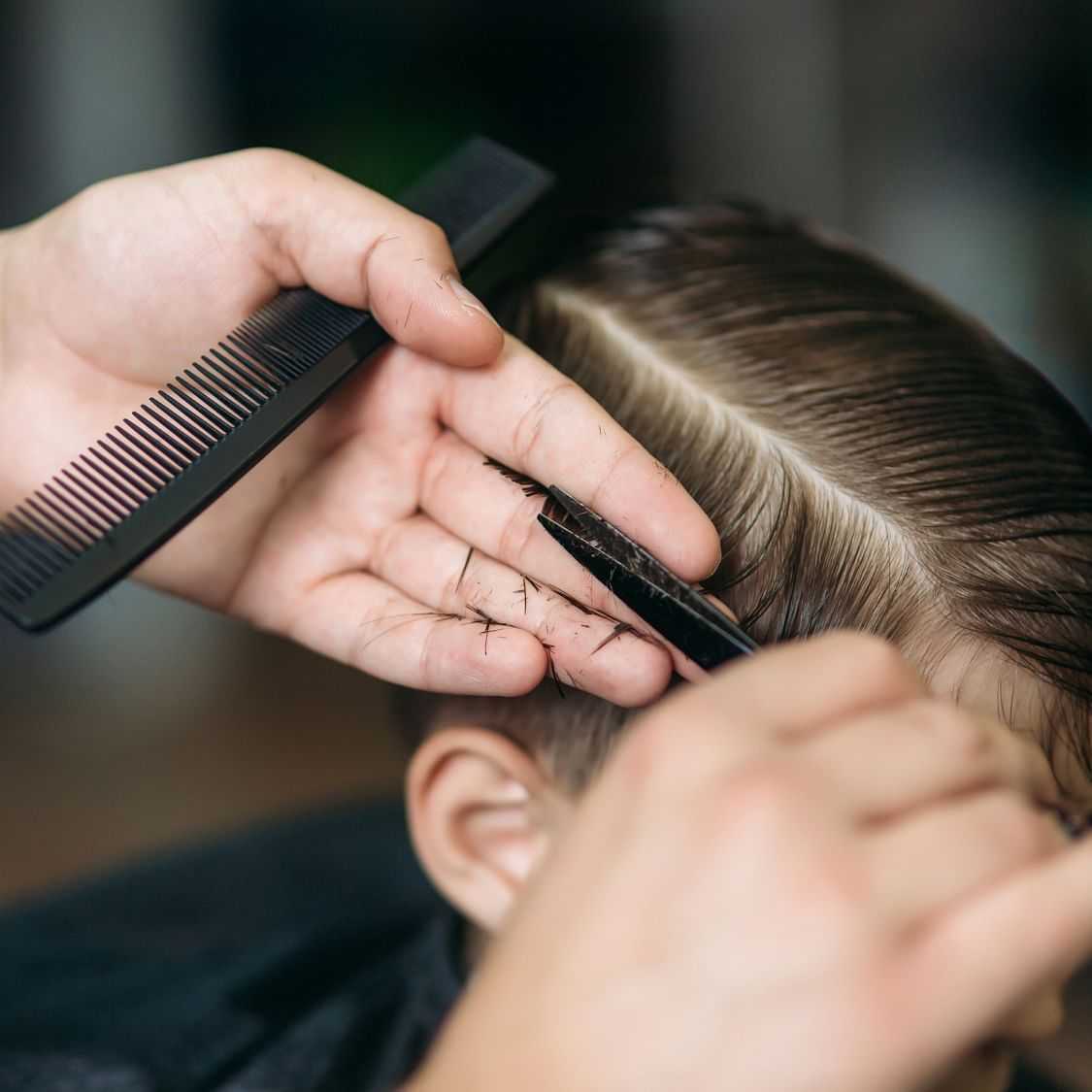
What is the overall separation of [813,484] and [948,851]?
334mm

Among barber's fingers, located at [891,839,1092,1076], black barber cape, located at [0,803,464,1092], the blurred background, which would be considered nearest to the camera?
barber's fingers, located at [891,839,1092,1076]

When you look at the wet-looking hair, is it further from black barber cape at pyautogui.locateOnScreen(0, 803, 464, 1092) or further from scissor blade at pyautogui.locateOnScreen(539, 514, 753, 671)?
black barber cape at pyautogui.locateOnScreen(0, 803, 464, 1092)

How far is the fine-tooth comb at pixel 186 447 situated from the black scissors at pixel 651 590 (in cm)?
20

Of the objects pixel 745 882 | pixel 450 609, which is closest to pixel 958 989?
pixel 745 882

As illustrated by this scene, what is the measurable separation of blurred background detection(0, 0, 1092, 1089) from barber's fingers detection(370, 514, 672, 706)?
1.40 meters

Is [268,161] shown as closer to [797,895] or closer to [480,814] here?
[480,814]

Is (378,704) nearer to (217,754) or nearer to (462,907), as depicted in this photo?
(217,754)

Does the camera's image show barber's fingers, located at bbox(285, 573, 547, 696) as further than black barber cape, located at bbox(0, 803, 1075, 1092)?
No

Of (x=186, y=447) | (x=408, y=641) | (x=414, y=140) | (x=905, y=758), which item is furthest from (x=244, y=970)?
(x=414, y=140)

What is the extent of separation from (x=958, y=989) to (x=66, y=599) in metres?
0.51

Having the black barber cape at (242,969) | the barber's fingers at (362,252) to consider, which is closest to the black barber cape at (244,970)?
the black barber cape at (242,969)

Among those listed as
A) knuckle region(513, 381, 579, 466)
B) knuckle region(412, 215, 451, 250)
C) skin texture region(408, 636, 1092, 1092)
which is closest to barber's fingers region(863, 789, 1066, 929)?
skin texture region(408, 636, 1092, 1092)

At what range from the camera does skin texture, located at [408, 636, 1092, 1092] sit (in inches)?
18.1

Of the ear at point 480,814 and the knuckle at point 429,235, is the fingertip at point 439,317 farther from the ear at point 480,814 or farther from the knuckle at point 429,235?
the ear at point 480,814
